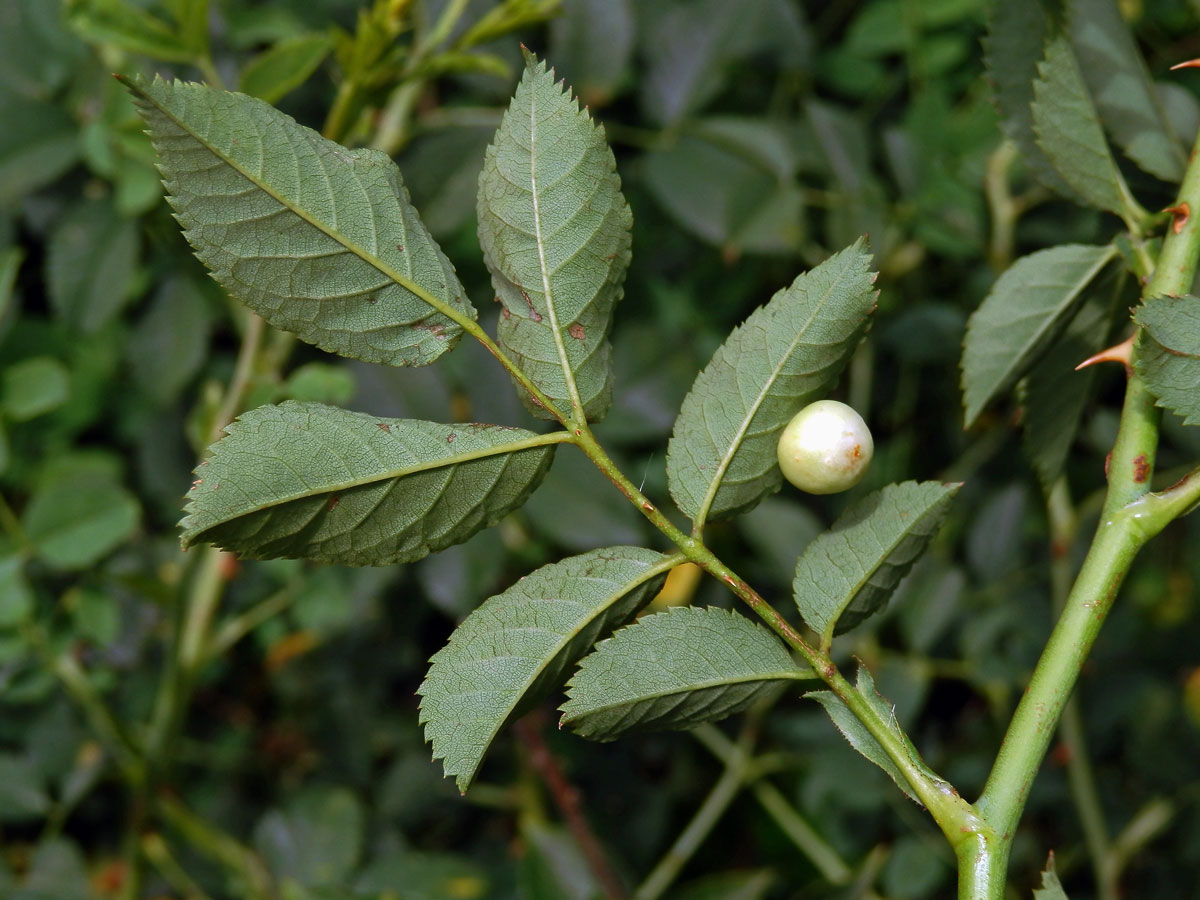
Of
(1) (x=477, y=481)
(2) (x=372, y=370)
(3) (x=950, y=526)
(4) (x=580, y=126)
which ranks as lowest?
(3) (x=950, y=526)

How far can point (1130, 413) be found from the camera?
58 cm

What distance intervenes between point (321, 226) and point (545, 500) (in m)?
0.66

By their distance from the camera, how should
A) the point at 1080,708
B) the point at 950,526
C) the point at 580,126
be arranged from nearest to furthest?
the point at 580,126, the point at 1080,708, the point at 950,526

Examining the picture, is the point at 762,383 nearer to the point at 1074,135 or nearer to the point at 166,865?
the point at 1074,135

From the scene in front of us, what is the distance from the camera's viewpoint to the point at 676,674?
54 cm

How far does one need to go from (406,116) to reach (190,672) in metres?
0.68

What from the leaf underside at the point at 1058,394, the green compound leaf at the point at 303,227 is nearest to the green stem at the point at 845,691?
the green compound leaf at the point at 303,227

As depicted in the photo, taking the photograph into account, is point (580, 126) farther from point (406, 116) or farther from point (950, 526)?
point (950, 526)

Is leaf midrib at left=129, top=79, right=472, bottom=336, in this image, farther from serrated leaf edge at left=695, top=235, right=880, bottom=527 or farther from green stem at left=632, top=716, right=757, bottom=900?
green stem at left=632, top=716, right=757, bottom=900

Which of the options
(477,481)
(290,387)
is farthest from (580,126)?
(290,387)

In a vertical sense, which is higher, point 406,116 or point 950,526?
point 406,116

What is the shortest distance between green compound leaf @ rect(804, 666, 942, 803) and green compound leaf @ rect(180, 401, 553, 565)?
0.19 meters

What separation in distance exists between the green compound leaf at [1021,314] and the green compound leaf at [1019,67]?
5 cm

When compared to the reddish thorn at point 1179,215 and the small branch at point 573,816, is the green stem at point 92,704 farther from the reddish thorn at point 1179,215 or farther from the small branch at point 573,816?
the reddish thorn at point 1179,215
